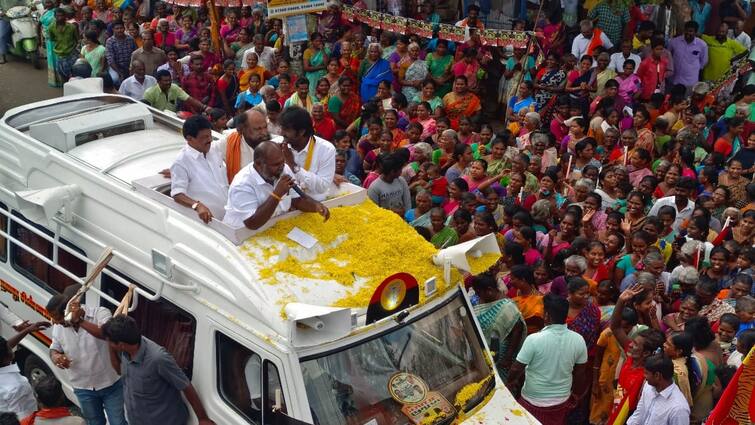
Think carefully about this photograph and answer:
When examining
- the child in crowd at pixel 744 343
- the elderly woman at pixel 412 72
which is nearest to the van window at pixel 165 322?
the child in crowd at pixel 744 343

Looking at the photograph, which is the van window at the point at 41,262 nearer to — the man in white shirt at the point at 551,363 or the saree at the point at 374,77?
the man in white shirt at the point at 551,363

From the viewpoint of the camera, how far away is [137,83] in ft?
42.4

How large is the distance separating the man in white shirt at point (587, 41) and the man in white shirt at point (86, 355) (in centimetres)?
875

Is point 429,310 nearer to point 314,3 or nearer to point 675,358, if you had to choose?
point 675,358

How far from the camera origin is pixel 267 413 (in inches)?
228

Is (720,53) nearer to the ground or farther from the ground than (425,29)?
nearer to the ground

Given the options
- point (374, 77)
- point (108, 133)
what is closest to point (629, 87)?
point (374, 77)

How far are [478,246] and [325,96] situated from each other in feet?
23.3

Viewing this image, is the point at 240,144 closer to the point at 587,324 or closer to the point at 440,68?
the point at 587,324

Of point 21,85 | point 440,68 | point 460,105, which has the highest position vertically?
point 440,68

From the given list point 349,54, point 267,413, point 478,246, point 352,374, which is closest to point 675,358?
point 478,246

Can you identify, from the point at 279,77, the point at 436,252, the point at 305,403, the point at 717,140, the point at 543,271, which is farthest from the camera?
the point at 279,77

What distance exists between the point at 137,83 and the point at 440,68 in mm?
4311

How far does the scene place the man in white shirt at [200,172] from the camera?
275 inches
